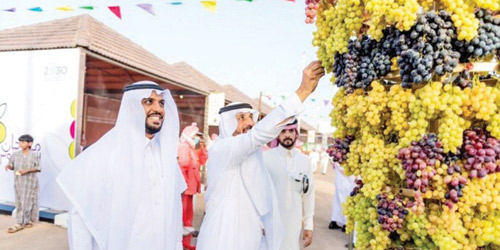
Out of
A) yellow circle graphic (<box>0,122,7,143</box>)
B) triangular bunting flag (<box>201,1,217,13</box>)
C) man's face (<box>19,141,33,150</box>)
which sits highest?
triangular bunting flag (<box>201,1,217,13</box>)

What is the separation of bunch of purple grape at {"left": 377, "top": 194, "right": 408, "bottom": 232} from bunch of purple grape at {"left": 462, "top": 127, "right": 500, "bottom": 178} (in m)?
0.31

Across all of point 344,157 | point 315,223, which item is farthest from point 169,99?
point 315,223

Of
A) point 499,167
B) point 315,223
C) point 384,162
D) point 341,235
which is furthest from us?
point 315,223

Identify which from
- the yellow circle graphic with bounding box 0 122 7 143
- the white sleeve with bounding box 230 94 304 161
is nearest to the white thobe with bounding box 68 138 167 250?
the white sleeve with bounding box 230 94 304 161

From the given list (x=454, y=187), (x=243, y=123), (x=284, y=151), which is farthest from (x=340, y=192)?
(x=454, y=187)

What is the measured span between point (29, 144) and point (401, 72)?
287 inches

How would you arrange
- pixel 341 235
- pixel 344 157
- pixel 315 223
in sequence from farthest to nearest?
1. pixel 315 223
2. pixel 341 235
3. pixel 344 157

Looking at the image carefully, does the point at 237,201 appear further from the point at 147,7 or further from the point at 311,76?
the point at 147,7

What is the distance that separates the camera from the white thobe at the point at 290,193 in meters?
4.17

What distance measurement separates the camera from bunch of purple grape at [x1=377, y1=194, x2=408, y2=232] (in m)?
1.67

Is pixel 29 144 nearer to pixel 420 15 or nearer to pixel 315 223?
pixel 315 223

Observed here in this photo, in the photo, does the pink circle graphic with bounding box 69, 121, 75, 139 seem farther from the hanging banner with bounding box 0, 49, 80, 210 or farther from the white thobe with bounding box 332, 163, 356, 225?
the white thobe with bounding box 332, 163, 356, 225

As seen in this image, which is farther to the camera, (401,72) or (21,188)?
(21,188)

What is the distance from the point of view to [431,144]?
1584mm
